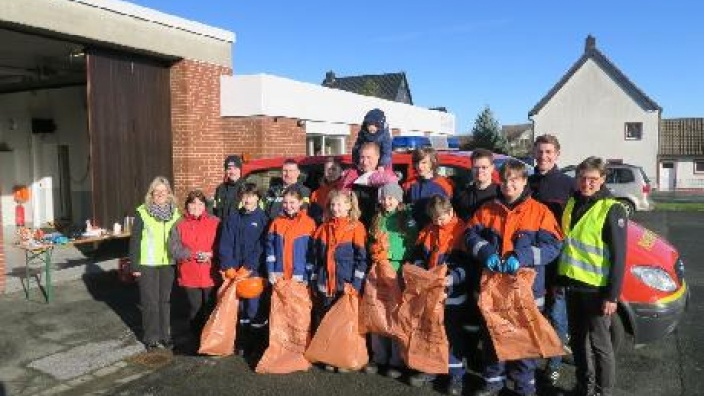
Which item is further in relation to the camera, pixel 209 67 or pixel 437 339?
pixel 209 67

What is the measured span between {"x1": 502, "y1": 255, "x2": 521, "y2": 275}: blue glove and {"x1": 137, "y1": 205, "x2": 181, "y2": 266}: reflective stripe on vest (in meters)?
3.20

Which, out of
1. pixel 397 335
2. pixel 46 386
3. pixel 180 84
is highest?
pixel 180 84

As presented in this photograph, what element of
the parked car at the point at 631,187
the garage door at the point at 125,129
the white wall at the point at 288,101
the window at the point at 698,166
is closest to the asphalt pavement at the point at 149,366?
the garage door at the point at 125,129

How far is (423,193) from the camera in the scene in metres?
4.98

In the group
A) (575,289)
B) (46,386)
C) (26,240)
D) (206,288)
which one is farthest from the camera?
(26,240)

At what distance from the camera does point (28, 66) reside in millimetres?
12594

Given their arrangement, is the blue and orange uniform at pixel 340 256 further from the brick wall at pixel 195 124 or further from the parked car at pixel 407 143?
the brick wall at pixel 195 124

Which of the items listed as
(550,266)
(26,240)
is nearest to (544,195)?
(550,266)

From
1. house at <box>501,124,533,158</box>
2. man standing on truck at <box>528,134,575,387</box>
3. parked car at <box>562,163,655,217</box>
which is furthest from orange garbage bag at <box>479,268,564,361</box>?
house at <box>501,124,533,158</box>

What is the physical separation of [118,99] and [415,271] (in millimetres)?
7122

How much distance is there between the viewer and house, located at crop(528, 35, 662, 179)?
3812cm

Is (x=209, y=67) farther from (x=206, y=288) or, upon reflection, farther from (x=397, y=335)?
(x=397, y=335)

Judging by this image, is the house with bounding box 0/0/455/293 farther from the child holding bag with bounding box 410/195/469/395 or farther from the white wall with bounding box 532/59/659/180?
the white wall with bounding box 532/59/659/180

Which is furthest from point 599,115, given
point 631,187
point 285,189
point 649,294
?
point 285,189
